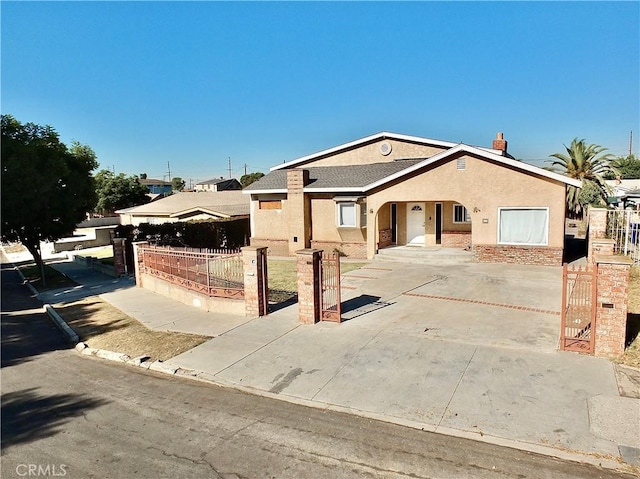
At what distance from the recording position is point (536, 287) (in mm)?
13484

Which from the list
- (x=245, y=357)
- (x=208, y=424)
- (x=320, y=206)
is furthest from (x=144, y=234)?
(x=208, y=424)

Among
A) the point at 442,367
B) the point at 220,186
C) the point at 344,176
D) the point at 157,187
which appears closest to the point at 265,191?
the point at 344,176

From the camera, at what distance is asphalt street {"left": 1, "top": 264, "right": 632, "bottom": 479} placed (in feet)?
15.9

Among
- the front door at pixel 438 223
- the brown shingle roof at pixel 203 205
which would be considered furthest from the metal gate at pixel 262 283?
the brown shingle roof at pixel 203 205

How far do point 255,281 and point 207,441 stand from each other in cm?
589

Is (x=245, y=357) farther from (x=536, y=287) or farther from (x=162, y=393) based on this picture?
(x=536, y=287)

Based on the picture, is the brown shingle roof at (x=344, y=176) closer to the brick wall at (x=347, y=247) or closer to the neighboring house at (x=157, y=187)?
the brick wall at (x=347, y=247)

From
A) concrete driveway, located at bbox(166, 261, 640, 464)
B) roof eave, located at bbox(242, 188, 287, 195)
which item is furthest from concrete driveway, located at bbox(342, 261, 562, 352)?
roof eave, located at bbox(242, 188, 287, 195)

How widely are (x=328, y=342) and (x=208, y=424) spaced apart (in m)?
3.65

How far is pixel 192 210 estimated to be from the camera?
32.6m

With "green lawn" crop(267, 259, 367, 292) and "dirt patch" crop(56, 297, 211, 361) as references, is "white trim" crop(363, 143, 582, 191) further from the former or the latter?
"dirt patch" crop(56, 297, 211, 361)

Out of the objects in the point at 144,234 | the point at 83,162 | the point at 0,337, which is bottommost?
the point at 0,337

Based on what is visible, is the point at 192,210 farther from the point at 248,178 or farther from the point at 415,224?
the point at 248,178

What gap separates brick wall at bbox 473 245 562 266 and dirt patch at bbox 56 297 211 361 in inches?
518
